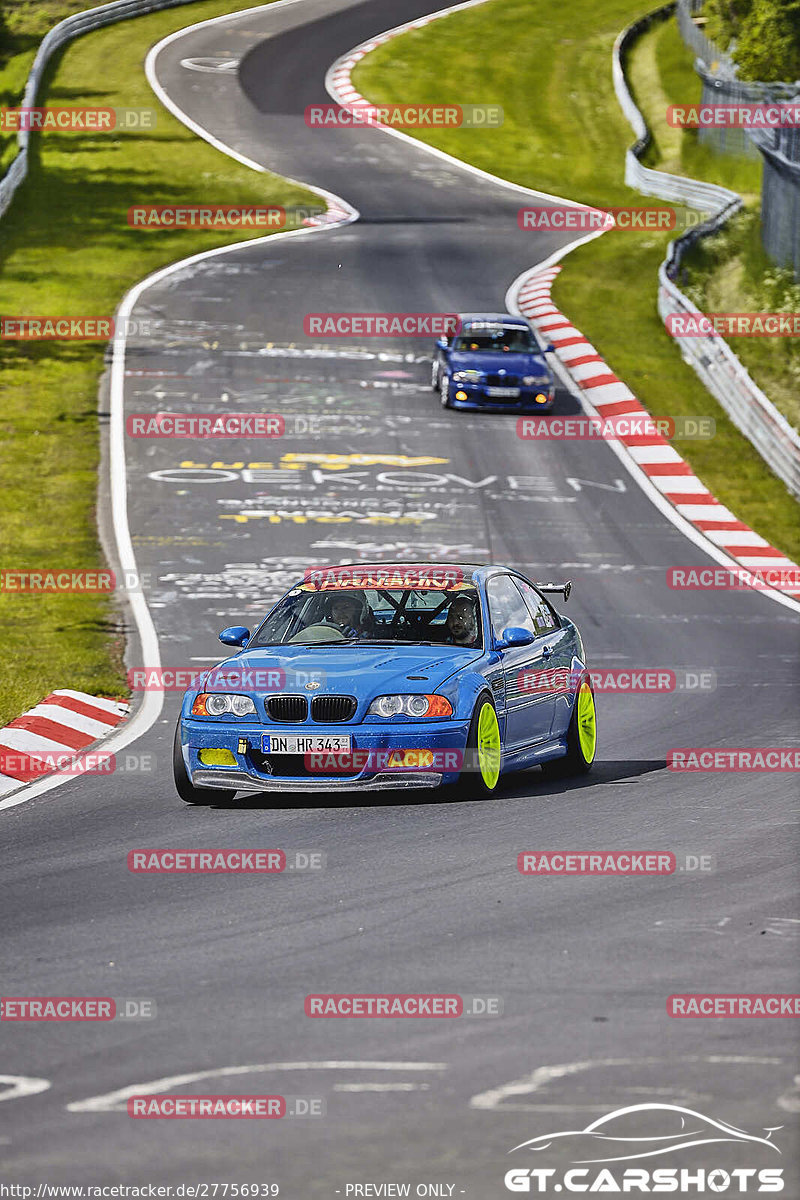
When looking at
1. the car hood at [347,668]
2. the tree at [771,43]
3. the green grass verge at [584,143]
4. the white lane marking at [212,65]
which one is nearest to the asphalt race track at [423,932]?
the car hood at [347,668]

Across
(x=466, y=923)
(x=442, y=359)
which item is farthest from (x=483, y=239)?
(x=466, y=923)

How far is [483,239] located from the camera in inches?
1794

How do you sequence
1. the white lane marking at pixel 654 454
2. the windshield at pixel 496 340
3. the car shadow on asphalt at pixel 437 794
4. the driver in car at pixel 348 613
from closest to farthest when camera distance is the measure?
the car shadow on asphalt at pixel 437 794 → the driver in car at pixel 348 613 → the white lane marking at pixel 654 454 → the windshield at pixel 496 340

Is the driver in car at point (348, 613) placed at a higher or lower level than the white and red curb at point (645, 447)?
higher

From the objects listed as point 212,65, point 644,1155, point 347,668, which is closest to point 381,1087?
point 644,1155

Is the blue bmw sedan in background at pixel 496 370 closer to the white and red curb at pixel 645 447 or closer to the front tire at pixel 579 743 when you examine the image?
the white and red curb at pixel 645 447

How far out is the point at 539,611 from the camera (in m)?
13.4

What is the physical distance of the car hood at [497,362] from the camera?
31.5 metres

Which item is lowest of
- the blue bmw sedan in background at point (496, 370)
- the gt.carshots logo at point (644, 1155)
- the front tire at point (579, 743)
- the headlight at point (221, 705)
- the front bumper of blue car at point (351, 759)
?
the blue bmw sedan in background at point (496, 370)

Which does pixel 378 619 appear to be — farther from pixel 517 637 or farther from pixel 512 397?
pixel 512 397

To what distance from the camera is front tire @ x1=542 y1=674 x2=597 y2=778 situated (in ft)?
42.2

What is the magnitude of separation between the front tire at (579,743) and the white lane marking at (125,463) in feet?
10.5

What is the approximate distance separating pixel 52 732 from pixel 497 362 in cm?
1807

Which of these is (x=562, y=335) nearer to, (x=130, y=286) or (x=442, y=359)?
(x=442, y=359)
